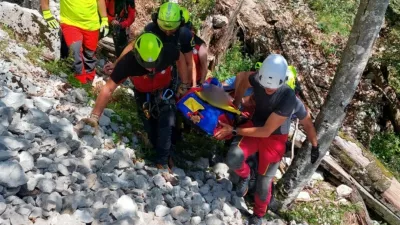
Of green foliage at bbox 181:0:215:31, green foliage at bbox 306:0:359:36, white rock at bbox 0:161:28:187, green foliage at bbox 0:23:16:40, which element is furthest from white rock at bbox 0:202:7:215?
green foliage at bbox 306:0:359:36

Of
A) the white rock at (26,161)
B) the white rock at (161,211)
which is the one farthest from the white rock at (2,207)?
the white rock at (161,211)

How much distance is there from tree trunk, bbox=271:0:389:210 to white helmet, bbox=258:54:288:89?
0.69 meters

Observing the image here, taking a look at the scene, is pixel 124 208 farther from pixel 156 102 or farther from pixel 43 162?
pixel 156 102

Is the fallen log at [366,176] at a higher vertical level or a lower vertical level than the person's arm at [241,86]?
lower

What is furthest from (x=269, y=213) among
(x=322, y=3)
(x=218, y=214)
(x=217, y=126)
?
(x=322, y=3)

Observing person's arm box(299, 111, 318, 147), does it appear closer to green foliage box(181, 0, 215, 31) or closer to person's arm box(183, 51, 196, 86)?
person's arm box(183, 51, 196, 86)

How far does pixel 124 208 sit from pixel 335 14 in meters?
7.25

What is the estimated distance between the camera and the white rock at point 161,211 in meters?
3.81

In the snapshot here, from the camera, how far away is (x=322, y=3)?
9227 mm

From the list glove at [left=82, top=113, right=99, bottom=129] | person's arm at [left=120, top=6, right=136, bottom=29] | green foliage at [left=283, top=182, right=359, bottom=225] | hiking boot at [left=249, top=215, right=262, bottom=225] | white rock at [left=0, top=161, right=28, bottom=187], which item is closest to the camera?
white rock at [left=0, top=161, right=28, bottom=187]

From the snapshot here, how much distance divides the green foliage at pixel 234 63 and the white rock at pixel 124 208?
176 inches

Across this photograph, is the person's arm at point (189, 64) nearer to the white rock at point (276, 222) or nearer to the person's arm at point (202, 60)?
the person's arm at point (202, 60)

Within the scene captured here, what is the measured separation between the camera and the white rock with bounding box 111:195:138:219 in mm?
3473

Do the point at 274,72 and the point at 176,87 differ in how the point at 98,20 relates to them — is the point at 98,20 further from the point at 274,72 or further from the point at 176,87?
the point at 274,72
